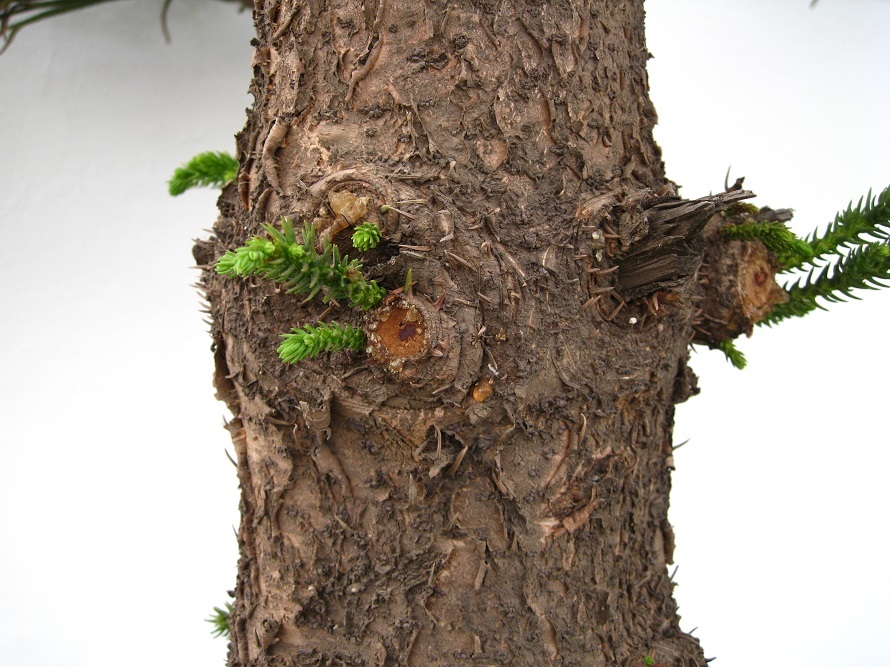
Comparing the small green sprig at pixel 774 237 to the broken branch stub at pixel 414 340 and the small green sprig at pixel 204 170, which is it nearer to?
the broken branch stub at pixel 414 340

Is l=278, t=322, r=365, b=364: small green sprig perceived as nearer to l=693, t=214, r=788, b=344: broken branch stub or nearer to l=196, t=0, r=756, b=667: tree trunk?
l=196, t=0, r=756, b=667: tree trunk

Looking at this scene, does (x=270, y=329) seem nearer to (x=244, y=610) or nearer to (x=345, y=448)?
(x=345, y=448)

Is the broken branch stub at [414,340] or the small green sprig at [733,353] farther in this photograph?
the small green sprig at [733,353]

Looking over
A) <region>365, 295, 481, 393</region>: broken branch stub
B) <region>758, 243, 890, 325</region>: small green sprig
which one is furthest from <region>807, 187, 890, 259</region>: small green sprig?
<region>365, 295, 481, 393</region>: broken branch stub

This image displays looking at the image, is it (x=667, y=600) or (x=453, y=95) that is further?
(x=667, y=600)

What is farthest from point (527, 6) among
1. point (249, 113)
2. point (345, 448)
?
point (345, 448)

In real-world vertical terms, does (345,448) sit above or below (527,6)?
below

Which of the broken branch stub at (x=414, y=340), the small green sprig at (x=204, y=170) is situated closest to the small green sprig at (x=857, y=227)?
the broken branch stub at (x=414, y=340)

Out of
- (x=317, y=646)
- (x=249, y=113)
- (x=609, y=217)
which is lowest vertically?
(x=317, y=646)
